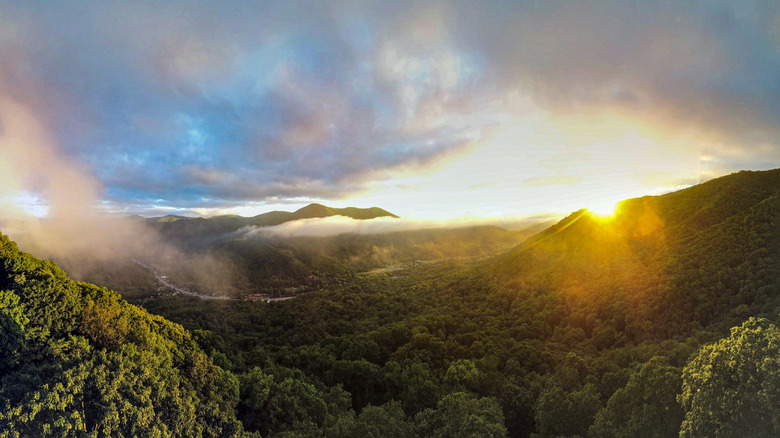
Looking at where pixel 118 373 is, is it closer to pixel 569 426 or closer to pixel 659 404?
pixel 569 426

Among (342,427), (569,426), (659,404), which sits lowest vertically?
(569,426)

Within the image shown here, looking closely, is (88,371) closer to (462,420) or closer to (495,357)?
(462,420)

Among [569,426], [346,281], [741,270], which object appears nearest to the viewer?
[569,426]

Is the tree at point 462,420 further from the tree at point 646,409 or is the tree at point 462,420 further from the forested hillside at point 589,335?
the tree at point 646,409

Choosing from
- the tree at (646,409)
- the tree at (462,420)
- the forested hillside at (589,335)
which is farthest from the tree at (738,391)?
the tree at (462,420)

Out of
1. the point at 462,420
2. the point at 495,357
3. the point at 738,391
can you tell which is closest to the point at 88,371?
the point at 462,420

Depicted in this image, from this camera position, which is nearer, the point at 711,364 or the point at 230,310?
the point at 711,364

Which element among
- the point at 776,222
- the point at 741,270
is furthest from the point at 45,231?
the point at 776,222
